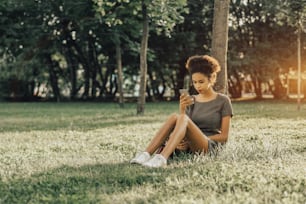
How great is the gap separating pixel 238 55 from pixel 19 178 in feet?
95.1

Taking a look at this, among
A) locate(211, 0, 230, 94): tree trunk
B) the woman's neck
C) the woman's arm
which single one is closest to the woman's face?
the woman's neck

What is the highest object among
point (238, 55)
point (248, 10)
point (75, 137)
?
point (248, 10)

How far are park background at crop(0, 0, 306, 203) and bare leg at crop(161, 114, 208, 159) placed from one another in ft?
0.65

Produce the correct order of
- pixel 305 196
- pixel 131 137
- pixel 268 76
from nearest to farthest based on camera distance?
pixel 305 196, pixel 131 137, pixel 268 76

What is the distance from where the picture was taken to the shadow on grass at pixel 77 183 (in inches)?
193

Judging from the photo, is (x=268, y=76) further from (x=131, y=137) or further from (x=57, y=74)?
(x=131, y=137)

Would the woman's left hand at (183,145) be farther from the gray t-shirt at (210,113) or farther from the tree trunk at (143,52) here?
the tree trunk at (143,52)

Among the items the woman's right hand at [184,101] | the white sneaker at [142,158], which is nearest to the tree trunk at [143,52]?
the woman's right hand at [184,101]

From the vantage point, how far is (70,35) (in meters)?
34.3

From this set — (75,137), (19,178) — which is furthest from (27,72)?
(19,178)

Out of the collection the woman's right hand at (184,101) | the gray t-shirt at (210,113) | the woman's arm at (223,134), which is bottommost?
the woman's arm at (223,134)

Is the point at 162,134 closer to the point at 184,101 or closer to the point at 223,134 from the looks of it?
the point at 184,101

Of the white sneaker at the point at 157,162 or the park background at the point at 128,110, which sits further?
the white sneaker at the point at 157,162

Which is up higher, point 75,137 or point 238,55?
point 238,55
